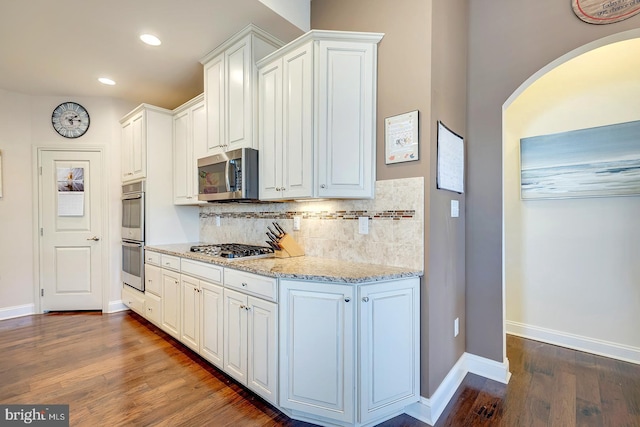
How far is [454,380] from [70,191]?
4.79 m

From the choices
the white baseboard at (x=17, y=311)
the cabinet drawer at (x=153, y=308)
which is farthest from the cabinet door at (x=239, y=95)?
the white baseboard at (x=17, y=311)

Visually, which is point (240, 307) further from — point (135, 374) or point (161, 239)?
point (161, 239)

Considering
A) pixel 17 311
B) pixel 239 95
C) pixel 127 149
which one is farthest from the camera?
pixel 127 149

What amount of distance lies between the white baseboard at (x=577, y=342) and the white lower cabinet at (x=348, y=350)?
188 cm

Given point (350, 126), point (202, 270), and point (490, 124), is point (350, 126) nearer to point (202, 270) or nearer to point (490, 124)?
point (490, 124)

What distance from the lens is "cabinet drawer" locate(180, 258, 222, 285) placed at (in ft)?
7.40

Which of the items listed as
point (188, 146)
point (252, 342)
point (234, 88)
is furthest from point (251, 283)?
point (188, 146)

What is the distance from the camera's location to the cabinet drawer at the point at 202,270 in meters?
2.26

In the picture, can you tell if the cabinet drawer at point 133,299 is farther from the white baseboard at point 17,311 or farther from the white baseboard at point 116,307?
the white baseboard at point 17,311

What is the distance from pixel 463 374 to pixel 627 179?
2.12 metres

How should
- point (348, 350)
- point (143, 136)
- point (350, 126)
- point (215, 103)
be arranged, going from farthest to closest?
point (143, 136), point (215, 103), point (350, 126), point (348, 350)

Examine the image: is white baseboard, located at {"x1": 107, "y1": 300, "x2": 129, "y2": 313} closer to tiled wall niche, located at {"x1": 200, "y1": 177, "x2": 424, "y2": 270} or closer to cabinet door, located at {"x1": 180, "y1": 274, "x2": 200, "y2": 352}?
cabinet door, located at {"x1": 180, "y1": 274, "x2": 200, "y2": 352}

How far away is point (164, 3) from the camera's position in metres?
2.13

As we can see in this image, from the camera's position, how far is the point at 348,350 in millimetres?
1649
